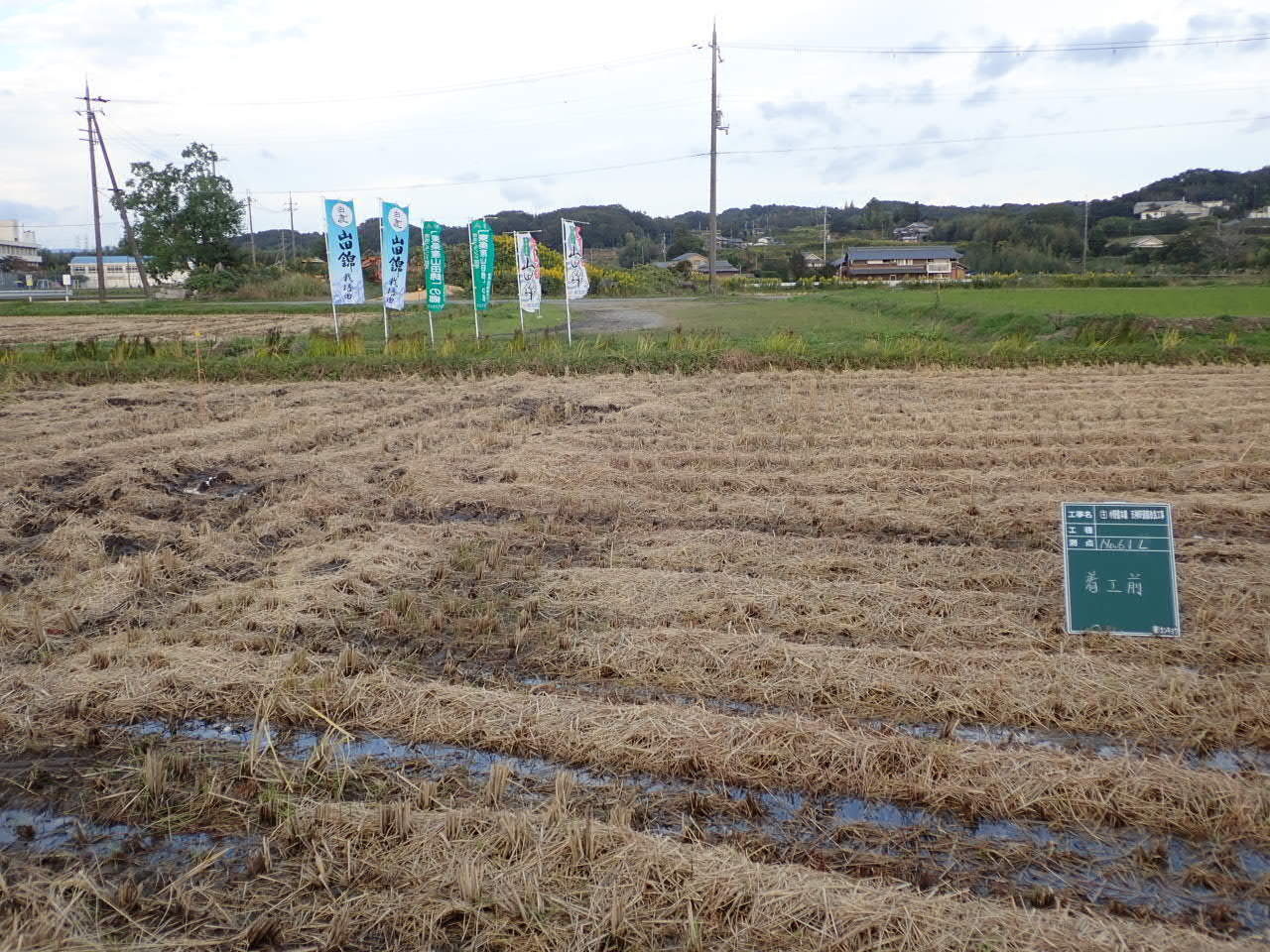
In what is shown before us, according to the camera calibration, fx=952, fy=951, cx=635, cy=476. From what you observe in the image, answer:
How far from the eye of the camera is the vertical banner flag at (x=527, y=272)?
16.6 m

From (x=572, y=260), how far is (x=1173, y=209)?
63.0 metres

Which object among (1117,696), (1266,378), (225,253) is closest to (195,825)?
(1117,696)

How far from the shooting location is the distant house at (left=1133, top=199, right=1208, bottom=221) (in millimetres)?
63141

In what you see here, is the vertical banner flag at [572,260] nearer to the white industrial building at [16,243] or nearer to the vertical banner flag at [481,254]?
the vertical banner flag at [481,254]

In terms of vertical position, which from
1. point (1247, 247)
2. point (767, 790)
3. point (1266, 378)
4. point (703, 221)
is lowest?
point (767, 790)

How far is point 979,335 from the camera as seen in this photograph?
16.7 meters

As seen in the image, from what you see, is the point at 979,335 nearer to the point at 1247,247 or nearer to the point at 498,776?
the point at 498,776

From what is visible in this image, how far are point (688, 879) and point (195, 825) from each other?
51.5 inches

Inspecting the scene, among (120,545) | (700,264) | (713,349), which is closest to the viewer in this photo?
(120,545)

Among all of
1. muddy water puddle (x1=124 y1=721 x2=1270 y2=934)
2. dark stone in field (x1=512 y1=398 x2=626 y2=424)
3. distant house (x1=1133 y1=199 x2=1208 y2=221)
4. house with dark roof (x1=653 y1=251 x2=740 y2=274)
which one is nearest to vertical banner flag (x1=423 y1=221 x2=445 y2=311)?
dark stone in field (x1=512 y1=398 x2=626 y2=424)

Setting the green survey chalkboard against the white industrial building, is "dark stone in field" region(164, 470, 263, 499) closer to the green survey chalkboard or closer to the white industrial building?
the green survey chalkboard

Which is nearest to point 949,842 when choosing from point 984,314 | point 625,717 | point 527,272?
point 625,717

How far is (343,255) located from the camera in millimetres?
14086

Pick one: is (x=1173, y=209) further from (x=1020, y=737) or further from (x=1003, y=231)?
(x=1020, y=737)
